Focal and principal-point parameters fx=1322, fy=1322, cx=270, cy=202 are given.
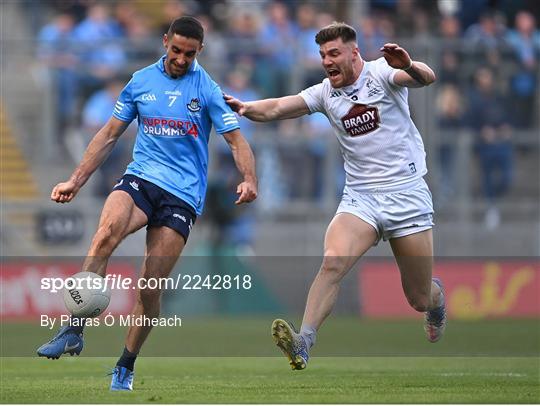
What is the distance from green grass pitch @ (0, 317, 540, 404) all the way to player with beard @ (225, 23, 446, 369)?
0.96 meters

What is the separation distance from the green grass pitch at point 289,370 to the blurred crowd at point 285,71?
2.79 metres

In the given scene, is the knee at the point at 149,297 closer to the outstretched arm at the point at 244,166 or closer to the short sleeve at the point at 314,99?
the outstretched arm at the point at 244,166

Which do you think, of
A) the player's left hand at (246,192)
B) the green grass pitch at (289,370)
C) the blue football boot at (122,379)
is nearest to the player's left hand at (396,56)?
the player's left hand at (246,192)

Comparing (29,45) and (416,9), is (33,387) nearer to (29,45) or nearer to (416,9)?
(29,45)

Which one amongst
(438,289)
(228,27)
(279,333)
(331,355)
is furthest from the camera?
(228,27)

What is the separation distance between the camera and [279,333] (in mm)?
10242

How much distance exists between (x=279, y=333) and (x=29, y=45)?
13323 mm

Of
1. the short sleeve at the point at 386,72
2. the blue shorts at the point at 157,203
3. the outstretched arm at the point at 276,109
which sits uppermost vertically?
the short sleeve at the point at 386,72

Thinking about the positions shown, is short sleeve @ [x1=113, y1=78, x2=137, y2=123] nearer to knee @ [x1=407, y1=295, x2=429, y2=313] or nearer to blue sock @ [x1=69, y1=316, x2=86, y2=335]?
blue sock @ [x1=69, y1=316, x2=86, y2=335]

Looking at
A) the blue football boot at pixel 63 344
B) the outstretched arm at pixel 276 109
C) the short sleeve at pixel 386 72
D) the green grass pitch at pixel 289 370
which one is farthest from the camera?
the outstretched arm at pixel 276 109

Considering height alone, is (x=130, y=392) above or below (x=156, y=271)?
below

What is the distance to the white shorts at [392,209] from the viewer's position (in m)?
11.2

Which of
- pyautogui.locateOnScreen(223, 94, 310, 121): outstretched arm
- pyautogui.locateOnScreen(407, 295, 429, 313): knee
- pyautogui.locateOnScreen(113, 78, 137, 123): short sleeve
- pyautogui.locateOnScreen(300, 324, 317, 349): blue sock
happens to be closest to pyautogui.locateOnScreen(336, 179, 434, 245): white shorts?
pyautogui.locateOnScreen(407, 295, 429, 313): knee

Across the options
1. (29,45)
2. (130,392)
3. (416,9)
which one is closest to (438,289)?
(130,392)
